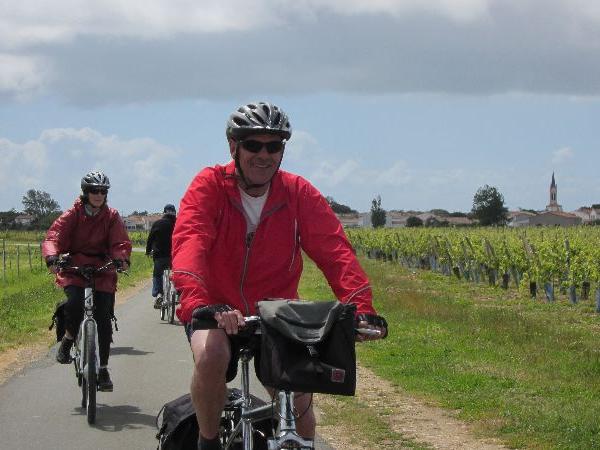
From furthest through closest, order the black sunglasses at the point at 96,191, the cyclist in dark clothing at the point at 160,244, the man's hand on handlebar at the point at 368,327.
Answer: the cyclist in dark clothing at the point at 160,244, the black sunglasses at the point at 96,191, the man's hand on handlebar at the point at 368,327

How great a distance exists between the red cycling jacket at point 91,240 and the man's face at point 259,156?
4853 mm

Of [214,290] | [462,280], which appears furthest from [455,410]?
[462,280]

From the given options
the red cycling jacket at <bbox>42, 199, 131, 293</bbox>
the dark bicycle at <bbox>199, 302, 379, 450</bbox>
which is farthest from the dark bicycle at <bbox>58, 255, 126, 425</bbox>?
the dark bicycle at <bbox>199, 302, 379, 450</bbox>

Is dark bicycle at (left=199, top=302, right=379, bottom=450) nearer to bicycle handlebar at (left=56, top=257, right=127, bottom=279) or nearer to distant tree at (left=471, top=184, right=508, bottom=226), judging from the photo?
bicycle handlebar at (left=56, top=257, right=127, bottom=279)

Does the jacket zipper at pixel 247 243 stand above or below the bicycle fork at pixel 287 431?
above

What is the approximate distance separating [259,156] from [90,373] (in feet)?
15.3

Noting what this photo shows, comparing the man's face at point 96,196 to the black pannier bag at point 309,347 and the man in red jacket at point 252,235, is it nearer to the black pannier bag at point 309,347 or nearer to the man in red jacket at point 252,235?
the man in red jacket at point 252,235

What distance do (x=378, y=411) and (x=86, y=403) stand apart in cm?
252

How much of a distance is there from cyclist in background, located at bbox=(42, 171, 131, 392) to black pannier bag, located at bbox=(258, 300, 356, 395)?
5.60 m

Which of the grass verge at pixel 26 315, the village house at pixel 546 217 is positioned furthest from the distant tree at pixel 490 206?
the grass verge at pixel 26 315

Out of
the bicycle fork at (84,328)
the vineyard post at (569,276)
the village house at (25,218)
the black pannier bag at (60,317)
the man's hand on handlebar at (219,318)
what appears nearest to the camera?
the man's hand on handlebar at (219,318)

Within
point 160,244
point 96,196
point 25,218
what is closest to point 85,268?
point 96,196

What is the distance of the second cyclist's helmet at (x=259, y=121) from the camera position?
14.7ft

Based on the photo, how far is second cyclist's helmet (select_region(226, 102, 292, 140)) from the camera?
4.48 m
